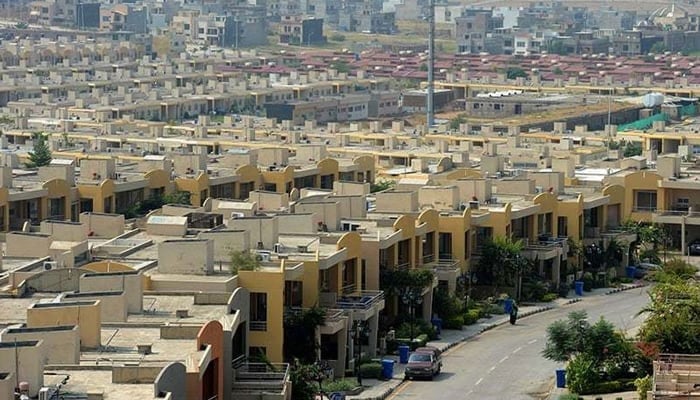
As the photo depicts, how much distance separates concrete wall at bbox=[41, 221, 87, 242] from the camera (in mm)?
37719

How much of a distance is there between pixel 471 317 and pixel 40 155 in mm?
18912

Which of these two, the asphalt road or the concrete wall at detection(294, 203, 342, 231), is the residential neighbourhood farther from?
the asphalt road

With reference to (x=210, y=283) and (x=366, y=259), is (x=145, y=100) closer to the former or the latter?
(x=366, y=259)

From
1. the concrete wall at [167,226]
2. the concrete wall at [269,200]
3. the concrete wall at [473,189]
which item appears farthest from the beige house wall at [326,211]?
the concrete wall at [473,189]

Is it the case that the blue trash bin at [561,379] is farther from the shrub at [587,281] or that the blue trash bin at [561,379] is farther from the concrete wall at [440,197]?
the shrub at [587,281]

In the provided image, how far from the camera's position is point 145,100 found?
87.1 meters

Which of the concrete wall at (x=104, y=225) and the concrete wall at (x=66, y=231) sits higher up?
the concrete wall at (x=66, y=231)

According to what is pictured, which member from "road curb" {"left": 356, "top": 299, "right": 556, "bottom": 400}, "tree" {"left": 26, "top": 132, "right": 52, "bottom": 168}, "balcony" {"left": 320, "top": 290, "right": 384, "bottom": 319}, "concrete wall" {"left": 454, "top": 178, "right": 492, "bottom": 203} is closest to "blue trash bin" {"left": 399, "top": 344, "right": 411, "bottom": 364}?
"balcony" {"left": 320, "top": 290, "right": 384, "bottom": 319}

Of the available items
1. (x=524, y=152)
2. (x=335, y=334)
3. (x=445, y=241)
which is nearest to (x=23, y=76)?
(x=524, y=152)

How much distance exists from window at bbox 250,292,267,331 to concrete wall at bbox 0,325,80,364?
7070 millimetres

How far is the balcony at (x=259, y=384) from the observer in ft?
95.9

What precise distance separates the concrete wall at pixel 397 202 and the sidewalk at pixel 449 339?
312 cm

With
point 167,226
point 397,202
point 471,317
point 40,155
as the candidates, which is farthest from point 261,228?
point 40,155

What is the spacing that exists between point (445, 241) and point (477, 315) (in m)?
2.90
